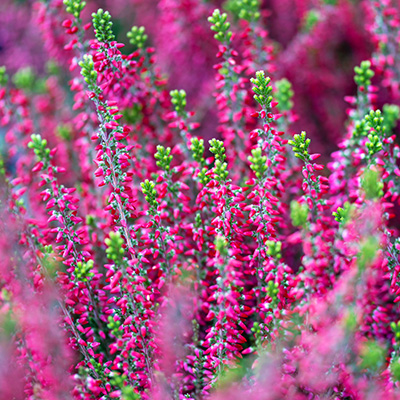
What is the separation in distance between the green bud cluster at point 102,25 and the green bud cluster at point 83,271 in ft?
2.04

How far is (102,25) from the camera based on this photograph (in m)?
1.32

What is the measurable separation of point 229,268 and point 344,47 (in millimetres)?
1748

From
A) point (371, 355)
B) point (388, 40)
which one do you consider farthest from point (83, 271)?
point (388, 40)

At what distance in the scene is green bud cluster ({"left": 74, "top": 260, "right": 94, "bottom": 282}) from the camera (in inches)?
48.0

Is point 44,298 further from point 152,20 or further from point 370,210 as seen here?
point 152,20

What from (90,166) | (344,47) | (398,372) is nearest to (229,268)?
(398,372)

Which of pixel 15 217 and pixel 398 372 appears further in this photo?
pixel 15 217

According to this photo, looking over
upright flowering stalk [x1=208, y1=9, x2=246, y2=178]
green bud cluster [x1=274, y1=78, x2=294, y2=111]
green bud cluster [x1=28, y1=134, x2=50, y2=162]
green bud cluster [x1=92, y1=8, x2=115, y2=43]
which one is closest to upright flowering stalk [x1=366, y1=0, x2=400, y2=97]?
green bud cluster [x1=274, y1=78, x2=294, y2=111]

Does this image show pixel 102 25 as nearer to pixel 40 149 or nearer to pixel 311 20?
pixel 40 149

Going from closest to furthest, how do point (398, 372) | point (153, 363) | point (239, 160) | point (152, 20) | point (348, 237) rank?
point (398, 372), point (348, 237), point (153, 363), point (239, 160), point (152, 20)

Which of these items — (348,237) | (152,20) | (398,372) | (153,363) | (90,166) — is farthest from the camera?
(152,20)

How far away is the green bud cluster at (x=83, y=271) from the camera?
122 centimetres

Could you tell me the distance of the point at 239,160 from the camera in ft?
5.27

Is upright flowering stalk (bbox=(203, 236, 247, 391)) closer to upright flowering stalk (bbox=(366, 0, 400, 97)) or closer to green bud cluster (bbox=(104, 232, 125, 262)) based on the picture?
green bud cluster (bbox=(104, 232, 125, 262))
